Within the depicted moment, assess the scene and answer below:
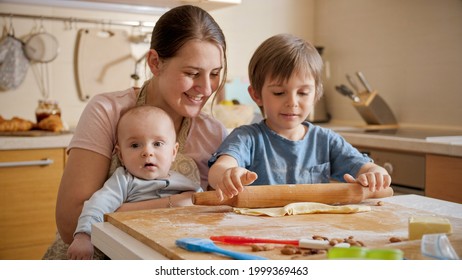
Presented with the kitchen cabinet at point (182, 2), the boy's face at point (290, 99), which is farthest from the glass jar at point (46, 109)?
the boy's face at point (290, 99)

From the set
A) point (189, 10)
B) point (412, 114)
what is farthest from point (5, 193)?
point (412, 114)

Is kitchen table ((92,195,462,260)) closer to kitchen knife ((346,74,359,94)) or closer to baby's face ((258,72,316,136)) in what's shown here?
baby's face ((258,72,316,136))

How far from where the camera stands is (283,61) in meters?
1.33

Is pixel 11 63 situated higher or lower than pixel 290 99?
higher

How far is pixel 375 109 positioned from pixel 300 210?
6.05 feet

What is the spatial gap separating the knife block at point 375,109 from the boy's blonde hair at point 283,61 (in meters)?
1.38

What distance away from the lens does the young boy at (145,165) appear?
1.19m

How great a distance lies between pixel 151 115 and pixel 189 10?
0.93 ft

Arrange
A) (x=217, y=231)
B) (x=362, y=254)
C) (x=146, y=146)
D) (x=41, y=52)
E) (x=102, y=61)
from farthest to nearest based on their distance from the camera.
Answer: (x=102, y=61) → (x=41, y=52) → (x=146, y=146) → (x=217, y=231) → (x=362, y=254)

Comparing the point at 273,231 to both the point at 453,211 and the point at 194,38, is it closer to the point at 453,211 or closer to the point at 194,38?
the point at 453,211

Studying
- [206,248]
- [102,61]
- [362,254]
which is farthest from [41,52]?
[362,254]

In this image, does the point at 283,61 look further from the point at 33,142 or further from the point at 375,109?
the point at 375,109

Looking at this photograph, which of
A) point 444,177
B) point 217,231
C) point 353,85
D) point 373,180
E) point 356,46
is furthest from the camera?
point 356,46

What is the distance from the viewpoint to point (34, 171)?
7.06 feet
